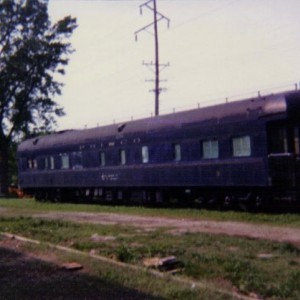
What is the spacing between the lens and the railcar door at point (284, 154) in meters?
17.2

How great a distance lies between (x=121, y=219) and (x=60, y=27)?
101ft

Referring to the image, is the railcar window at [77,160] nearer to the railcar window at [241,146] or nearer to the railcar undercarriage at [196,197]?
the railcar undercarriage at [196,197]

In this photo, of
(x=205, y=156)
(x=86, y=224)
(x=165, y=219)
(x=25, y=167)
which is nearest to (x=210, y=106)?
(x=205, y=156)

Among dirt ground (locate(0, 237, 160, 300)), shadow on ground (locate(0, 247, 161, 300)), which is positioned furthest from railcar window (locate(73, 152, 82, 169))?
shadow on ground (locate(0, 247, 161, 300))

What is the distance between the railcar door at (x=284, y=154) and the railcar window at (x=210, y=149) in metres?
2.48

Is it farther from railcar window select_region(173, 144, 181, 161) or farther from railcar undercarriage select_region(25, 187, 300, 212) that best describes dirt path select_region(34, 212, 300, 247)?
railcar window select_region(173, 144, 181, 161)

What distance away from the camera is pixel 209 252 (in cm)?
1033

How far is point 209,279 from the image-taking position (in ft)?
27.0

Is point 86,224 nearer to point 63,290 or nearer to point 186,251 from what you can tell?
point 186,251

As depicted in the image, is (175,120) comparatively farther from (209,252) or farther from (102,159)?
(209,252)

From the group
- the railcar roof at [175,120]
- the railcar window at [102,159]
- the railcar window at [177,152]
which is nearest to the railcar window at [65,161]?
the railcar roof at [175,120]

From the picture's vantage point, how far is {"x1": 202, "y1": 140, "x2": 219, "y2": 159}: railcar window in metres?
20.1

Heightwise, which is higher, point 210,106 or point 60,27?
point 60,27

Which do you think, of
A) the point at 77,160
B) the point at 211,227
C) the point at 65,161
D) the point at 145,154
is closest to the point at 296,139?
the point at 211,227
